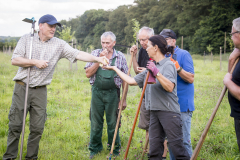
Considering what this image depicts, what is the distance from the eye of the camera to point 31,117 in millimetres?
3791

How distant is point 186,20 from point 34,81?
52.1m

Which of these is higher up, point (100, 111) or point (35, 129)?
point (100, 111)

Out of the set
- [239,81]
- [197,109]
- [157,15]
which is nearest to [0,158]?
[239,81]

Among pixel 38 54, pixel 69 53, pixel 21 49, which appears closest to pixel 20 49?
pixel 21 49

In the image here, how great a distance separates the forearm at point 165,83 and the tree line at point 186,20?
28.8 metres

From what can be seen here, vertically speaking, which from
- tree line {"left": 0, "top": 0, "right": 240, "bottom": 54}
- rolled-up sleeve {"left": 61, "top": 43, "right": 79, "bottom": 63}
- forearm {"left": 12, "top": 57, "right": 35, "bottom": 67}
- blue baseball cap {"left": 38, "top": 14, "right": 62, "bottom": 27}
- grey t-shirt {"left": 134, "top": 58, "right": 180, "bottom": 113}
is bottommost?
grey t-shirt {"left": 134, "top": 58, "right": 180, "bottom": 113}

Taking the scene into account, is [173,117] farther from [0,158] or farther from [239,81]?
[0,158]

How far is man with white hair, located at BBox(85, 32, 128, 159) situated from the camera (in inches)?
164

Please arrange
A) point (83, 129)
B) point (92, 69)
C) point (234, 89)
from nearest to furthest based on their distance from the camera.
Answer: point (234, 89) < point (92, 69) < point (83, 129)

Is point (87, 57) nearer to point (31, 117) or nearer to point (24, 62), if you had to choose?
point (24, 62)

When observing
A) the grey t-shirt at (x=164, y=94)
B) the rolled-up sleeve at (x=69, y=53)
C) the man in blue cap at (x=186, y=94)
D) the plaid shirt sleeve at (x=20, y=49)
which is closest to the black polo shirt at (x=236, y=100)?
the grey t-shirt at (x=164, y=94)

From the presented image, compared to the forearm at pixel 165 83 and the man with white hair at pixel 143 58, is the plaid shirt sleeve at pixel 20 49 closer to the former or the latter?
the man with white hair at pixel 143 58

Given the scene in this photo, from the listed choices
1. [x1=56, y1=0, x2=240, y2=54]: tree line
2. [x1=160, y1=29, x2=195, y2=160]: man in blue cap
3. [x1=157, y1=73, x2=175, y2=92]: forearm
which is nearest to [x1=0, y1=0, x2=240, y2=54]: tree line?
[x1=56, y1=0, x2=240, y2=54]: tree line

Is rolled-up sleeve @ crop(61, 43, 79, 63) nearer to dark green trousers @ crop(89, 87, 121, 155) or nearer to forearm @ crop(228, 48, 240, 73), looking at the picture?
dark green trousers @ crop(89, 87, 121, 155)
